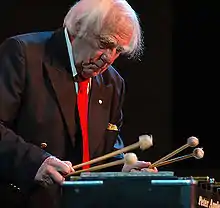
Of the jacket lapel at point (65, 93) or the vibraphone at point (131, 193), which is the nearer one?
the vibraphone at point (131, 193)

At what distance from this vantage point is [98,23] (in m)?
2.21

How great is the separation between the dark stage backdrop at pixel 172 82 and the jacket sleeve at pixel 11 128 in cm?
156

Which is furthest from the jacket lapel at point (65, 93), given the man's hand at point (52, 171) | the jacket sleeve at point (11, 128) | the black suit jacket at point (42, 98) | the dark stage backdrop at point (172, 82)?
the dark stage backdrop at point (172, 82)

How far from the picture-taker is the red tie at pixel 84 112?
2.29 metres

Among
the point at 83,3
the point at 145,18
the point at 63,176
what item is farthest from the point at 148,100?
the point at 63,176

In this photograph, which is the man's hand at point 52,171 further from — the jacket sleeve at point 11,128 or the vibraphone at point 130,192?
the vibraphone at point 130,192

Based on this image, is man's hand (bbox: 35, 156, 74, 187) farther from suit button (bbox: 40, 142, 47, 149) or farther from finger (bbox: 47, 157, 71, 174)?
suit button (bbox: 40, 142, 47, 149)

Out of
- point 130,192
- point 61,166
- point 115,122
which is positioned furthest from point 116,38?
point 130,192

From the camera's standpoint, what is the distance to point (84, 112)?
91.7 inches

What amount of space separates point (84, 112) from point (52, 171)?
464 mm

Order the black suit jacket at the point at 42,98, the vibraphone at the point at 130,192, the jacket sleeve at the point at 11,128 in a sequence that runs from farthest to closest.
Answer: the black suit jacket at the point at 42,98 → the jacket sleeve at the point at 11,128 → the vibraphone at the point at 130,192

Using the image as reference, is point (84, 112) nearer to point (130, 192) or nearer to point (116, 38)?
point (116, 38)

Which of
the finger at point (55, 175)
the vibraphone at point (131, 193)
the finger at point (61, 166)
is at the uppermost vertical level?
the vibraphone at point (131, 193)

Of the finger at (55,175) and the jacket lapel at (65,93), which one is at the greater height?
the jacket lapel at (65,93)
